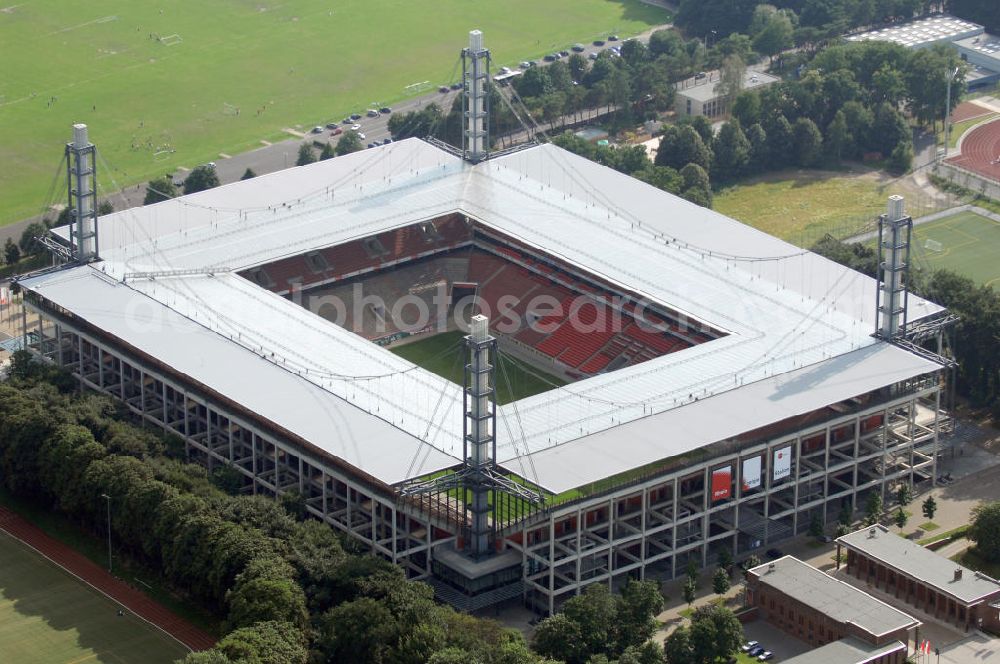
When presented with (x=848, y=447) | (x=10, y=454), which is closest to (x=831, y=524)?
(x=848, y=447)

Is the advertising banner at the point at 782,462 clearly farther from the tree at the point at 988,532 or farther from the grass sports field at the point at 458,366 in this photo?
the grass sports field at the point at 458,366

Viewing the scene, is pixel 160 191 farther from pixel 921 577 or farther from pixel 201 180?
pixel 921 577

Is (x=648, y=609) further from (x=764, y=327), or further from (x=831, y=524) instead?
(x=764, y=327)

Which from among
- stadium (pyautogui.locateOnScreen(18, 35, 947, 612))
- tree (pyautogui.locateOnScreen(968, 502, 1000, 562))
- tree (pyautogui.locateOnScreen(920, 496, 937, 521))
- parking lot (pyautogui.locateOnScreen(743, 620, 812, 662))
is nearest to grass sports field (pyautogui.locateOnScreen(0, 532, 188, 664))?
stadium (pyautogui.locateOnScreen(18, 35, 947, 612))

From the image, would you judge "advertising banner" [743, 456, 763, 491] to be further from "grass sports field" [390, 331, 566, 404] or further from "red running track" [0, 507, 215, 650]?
"red running track" [0, 507, 215, 650]

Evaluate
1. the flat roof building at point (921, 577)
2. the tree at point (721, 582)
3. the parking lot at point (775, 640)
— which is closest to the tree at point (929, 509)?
the flat roof building at point (921, 577)
